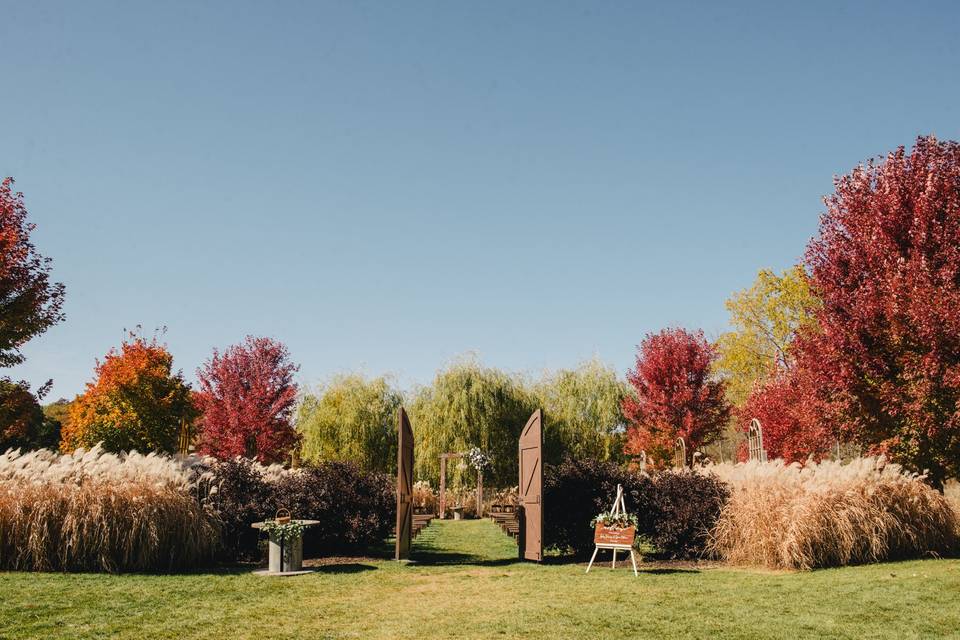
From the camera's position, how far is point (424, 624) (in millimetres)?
6945

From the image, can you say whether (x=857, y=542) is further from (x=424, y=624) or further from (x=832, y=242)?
(x=424, y=624)

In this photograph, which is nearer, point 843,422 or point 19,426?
point 843,422

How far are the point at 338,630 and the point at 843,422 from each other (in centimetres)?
926

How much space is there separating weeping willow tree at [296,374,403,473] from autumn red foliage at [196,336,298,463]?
1.48 metres

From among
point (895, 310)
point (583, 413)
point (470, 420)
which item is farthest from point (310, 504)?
point (583, 413)

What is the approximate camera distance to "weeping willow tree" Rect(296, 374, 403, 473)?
2628cm

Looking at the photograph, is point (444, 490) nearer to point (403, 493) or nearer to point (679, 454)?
point (679, 454)

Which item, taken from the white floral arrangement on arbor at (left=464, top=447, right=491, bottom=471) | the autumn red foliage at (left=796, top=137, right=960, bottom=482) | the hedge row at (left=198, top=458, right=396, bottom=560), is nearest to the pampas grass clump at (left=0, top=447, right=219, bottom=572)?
the hedge row at (left=198, top=458, right=396, bottom=560)

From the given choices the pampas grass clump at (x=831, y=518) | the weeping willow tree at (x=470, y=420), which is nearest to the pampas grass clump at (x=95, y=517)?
the pampas grass clump at (x=831, y=518)

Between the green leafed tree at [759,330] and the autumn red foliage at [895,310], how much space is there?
18.5 metres

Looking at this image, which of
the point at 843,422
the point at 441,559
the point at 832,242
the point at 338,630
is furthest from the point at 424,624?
the point at 832,242

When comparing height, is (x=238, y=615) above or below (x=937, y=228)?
below

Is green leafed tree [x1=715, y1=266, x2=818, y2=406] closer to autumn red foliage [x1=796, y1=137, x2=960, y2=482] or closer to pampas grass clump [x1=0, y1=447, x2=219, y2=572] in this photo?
autumn red foliage [x1=796, y1=137, x2=960, y2=482]

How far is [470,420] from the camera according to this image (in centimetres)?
2595
